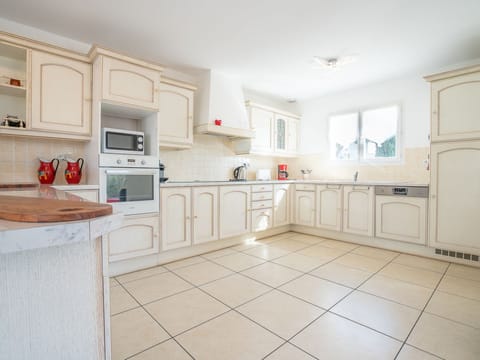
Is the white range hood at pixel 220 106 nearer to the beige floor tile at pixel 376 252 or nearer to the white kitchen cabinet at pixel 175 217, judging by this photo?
the white kitchen cabinet at pixel 175 217

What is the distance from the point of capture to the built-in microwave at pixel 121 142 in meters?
2.35

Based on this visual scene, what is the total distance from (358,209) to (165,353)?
3.00 meters

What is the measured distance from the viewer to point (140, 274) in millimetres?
2453

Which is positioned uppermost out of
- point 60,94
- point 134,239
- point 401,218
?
point 60,94

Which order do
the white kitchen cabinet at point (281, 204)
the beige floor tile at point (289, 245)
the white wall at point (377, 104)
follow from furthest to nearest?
the white kitchen cabinet at point (281, 204)
the white wall at point (377, 104)
the beige floor tile at point (289, 245)

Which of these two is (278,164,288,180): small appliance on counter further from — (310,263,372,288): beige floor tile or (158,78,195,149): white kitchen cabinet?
(310,263,372,288): beige floor tile

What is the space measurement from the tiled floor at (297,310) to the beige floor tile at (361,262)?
0.01 m

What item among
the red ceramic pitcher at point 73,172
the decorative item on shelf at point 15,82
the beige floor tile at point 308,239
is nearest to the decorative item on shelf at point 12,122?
the decorative item on shelf at point 15,82

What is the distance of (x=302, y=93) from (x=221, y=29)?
7.67 feet

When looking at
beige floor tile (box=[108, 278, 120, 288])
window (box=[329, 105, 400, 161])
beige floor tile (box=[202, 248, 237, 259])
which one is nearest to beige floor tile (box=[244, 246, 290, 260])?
beige floor tile (box=[202, 248, 237, 259])

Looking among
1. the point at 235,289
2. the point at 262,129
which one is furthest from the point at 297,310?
the point at 262,129

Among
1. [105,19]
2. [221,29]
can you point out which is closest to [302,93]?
[221,29]

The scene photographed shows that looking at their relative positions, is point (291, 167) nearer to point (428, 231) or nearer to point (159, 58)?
point (428, 231)

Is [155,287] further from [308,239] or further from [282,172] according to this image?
[282,172]
